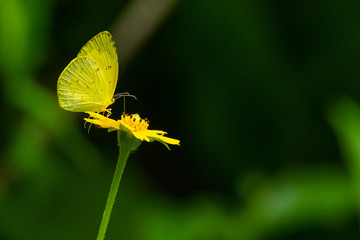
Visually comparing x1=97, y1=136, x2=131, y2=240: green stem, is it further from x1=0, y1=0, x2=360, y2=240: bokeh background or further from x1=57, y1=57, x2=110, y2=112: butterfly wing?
x1=0, y1=0, x2=360, y2=240: bokeh background

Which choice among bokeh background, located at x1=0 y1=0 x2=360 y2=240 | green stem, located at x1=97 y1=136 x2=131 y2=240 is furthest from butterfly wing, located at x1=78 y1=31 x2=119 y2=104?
bokeh background, located at x1=0 y1=0 x2=360 y2=240

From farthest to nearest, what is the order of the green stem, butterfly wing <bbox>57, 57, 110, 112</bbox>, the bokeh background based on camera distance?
the bokeh background
butterfly wing <bbox>57, 57, 110, 112</bbox>
the green stem

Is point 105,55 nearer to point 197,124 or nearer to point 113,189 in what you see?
point 113,189

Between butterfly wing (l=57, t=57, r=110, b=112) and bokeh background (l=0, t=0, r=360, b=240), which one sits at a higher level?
bokeh background (l=0, t=0, r=360, b=240)

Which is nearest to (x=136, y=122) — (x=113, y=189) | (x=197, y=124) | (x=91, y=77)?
(x=91, y=77)

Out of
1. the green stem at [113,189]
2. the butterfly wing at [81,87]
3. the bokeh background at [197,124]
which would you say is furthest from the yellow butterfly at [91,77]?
the bokeh background at [197,124]

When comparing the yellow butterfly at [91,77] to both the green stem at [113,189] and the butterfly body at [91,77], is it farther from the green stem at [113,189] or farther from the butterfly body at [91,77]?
the green stem at [113,189]
